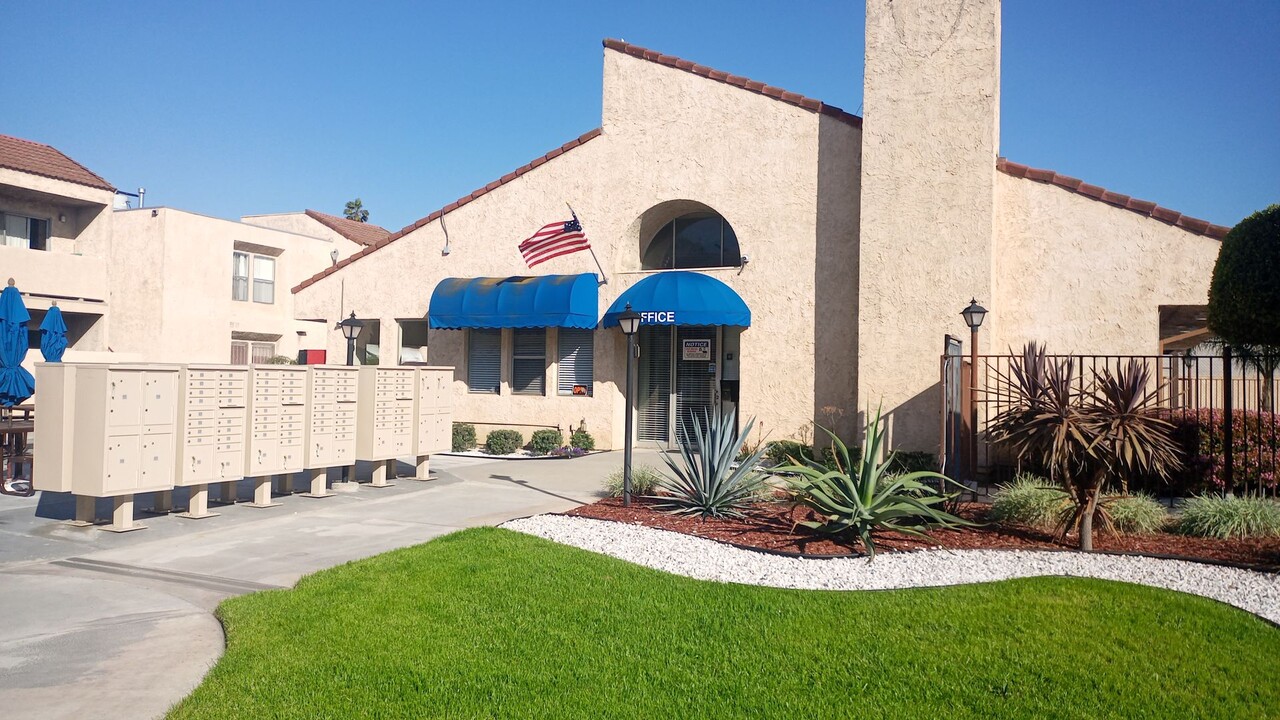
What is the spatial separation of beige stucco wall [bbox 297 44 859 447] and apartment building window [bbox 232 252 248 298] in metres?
16.2

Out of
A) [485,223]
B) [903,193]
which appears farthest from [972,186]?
[485,223]

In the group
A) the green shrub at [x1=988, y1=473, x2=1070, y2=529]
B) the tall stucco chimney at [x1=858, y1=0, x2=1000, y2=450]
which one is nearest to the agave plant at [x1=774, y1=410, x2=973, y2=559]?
the green shrub at [x1=988, y1=473, x2=1070, y2=529]

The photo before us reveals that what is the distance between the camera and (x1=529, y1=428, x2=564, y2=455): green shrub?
18.6 m

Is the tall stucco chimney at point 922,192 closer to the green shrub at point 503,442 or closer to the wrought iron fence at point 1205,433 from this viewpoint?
the wrought iron fence at point 1205,433

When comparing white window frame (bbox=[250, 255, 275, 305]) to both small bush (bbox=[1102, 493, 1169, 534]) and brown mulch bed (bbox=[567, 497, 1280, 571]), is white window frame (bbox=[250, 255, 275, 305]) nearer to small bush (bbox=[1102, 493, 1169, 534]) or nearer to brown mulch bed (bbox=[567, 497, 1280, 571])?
brown mulch bed (bbox=[567, 497, 1280, 571])

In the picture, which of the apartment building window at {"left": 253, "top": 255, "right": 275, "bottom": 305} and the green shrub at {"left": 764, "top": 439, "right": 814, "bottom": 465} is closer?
the green shrub at {"left": 764, "top": 439, "right": 814, "bottom": 465}

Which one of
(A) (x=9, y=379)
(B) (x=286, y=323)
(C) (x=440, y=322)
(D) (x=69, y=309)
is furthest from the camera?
(B) (x=286, y=323)

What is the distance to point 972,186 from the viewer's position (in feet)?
47.2

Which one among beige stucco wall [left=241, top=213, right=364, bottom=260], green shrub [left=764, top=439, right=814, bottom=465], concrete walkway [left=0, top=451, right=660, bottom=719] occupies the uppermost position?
beige stucco wall [left=241, top=213, right=364, bottom=260]

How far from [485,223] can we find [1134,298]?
12766 mm

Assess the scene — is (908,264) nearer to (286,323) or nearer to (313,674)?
(313,674)

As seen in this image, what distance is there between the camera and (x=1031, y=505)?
379 inches

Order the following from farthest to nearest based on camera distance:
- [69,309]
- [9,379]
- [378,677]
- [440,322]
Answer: [69,309], [440,322], [9,379], [378,677]

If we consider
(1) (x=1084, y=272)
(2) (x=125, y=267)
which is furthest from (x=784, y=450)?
(2) (x=125, y=267)
